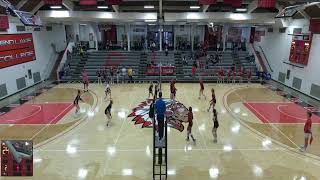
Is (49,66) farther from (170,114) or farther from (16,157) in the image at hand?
(16,157)

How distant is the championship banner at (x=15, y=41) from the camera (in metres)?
18.8

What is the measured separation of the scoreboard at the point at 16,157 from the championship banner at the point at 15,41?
14086 millimetres

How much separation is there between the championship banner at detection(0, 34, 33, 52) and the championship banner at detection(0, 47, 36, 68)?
12.2 inches

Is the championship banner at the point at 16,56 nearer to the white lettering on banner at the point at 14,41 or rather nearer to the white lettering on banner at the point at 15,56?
the white lettering on banner at the point at 15,56

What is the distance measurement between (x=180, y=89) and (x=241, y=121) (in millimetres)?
7874

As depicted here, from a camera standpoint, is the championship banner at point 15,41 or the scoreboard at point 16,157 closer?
the scoreboard at point 16,157

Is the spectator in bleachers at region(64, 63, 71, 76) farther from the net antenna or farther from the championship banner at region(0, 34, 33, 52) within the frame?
the net antenna

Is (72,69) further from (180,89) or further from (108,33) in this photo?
(180,89)

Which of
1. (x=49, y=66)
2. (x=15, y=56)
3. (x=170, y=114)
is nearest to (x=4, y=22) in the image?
(x=15, y=56)

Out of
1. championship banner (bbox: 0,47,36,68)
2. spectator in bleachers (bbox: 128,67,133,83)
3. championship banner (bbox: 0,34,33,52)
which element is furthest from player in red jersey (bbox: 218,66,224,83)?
championship banner (bbox: 0,34,33,52)

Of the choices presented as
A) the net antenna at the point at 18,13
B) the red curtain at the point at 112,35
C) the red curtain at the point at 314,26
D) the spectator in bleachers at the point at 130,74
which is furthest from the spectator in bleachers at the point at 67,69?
the red curtain at the point at 314,26

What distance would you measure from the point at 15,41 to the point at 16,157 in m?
16.0

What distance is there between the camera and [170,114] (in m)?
15.3

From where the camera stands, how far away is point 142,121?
14422mm
